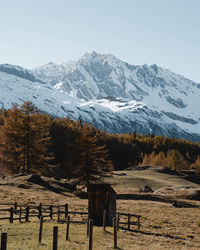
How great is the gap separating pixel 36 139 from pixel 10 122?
5781 mm

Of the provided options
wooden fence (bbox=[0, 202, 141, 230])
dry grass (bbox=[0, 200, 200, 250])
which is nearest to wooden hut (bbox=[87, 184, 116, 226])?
wooden fence (bbox=[0, 202, 141, 230])

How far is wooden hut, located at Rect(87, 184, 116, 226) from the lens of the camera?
29578 mm

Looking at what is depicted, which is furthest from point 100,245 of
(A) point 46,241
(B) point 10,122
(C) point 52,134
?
(C) point 52,134

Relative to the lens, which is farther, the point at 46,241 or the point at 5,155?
the point at 5,155

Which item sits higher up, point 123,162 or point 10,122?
point 10,122

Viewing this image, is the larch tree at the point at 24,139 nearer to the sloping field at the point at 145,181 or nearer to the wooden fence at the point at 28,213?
the sloping field at the point at 145,181

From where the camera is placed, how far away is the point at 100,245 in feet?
65.7

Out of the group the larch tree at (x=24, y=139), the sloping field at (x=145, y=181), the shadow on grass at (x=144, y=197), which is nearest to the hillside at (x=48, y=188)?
the sloping field at (x=145, y=181)

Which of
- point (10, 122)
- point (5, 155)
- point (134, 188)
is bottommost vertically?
point (134, 188)

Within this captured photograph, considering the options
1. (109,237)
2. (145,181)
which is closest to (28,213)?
(109,237)

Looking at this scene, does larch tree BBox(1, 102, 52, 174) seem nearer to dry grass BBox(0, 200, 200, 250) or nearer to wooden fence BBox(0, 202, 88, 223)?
wooden fence BBox(0, 202, 88, 223)

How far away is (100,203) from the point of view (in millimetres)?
29953

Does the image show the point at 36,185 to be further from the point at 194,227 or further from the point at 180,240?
the point at 180,240

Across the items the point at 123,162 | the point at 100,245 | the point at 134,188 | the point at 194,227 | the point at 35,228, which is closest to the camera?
the point at 100,245
